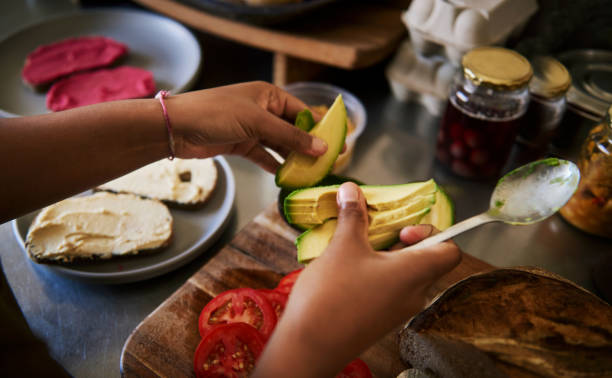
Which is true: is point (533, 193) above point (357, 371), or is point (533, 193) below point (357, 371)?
above

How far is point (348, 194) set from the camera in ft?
2.19

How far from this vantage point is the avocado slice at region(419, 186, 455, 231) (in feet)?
2.71

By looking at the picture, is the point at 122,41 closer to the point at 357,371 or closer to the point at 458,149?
the point at 458,149

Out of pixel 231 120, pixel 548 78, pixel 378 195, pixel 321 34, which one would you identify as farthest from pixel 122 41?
pixel 548 78

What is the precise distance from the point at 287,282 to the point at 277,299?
0.04m

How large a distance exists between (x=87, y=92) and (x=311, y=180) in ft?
2.76

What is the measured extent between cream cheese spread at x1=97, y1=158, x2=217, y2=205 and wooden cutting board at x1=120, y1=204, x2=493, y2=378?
159 millimetres

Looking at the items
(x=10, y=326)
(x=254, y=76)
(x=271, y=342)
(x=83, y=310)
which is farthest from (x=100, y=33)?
(x=271, y=342)

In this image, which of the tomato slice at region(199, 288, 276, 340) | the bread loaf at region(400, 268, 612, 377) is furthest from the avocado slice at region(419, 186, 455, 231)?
the tomato slice at region(199, 288, 276, 340)

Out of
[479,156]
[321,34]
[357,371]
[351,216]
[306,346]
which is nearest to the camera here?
[306,346]

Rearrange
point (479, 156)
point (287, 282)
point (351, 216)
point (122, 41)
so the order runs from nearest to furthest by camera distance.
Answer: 1. point (351, 216)
2. point (287, 282)
3. point (479, 156)
4. point (122, 41)

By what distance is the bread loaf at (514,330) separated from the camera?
643mm

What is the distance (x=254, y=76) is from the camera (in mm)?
1554

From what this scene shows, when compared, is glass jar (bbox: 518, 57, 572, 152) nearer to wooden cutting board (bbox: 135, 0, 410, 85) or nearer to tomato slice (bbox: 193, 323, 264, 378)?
wooden cutting board (bbox: 135, 0, 410, 85)
